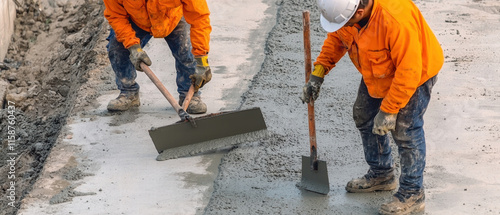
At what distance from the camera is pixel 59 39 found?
8992 mm

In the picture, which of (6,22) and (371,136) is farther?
(6,22)

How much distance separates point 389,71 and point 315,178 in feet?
3.60

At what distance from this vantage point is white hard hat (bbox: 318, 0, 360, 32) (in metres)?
4.09

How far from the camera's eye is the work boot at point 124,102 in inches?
251

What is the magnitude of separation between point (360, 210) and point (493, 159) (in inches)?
53.6

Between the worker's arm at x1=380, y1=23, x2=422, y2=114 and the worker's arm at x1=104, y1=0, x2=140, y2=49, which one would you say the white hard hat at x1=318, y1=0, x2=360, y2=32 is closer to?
the worker's arm at x1=380, y1=23, x2=422, y2=114

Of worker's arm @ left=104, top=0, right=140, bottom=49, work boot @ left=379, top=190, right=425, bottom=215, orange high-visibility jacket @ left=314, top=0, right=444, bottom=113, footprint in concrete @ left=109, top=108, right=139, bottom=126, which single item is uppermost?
orange high-visibility jacket @ left=314, top=0, right=444, bottom=113

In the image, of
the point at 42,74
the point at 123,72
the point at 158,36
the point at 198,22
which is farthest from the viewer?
the point at 42,74

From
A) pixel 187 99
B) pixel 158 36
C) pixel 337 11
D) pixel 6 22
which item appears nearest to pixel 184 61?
pixel 158 36

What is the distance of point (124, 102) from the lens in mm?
6414

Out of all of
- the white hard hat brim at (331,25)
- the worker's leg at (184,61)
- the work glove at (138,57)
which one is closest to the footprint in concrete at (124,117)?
the worker's leg at (184,61)

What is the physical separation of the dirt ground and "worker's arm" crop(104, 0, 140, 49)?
954 mm

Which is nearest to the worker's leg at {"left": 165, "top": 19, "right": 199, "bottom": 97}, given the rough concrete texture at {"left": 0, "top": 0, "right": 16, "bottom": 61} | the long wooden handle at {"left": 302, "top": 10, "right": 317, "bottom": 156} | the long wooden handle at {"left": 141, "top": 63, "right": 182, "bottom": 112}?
the long wooden handle at {"left": 141, "top": 63, "right": 182, "bottom": 112}

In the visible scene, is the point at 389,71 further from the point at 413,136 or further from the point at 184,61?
the point at 184,61
